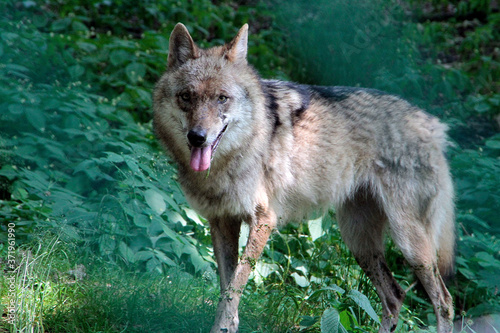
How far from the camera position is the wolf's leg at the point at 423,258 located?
4031 mm

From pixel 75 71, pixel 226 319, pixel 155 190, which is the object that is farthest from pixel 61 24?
pixel 226 319

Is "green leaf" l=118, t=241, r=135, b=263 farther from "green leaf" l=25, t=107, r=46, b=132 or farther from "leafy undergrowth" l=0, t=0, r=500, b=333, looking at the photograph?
"green leaf" l=25, t=107, r=46, b=132

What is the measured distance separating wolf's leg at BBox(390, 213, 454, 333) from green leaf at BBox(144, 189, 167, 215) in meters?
1.86

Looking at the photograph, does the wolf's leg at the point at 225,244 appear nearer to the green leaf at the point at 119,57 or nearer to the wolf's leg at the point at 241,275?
the wolf's leg at the point at 241,275

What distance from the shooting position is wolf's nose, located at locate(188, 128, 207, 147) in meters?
3.22

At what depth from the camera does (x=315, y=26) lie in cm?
582

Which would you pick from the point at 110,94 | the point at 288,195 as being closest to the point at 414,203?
the point at 288,195

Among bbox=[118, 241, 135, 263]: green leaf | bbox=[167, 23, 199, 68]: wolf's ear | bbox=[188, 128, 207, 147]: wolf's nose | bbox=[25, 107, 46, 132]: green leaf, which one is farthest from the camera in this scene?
bbox=[25, 107, 46, 132]: green leaf

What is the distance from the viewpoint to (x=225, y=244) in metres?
3.79

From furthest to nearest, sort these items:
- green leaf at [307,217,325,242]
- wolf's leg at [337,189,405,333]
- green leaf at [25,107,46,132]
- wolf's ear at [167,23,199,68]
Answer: green leaf at [307,217,325,242] < green leaf at [25,107,46,132] < wolf's leg at [337,189,405,333] < wolf's ear at [167,23,199,68]

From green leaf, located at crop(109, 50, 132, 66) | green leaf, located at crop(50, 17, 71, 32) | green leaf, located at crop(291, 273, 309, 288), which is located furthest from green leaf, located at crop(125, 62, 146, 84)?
green leaf, located at crop(291, 273, 309, 288)

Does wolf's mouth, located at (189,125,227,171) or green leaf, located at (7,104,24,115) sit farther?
green leaf, located at (7,104,24,115)

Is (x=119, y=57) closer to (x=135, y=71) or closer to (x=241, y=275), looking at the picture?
(x=135, y=71)

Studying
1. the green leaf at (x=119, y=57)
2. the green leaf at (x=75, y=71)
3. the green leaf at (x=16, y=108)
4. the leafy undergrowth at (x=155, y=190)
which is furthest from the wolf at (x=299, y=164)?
the green leaf at (x=119, y=57)
